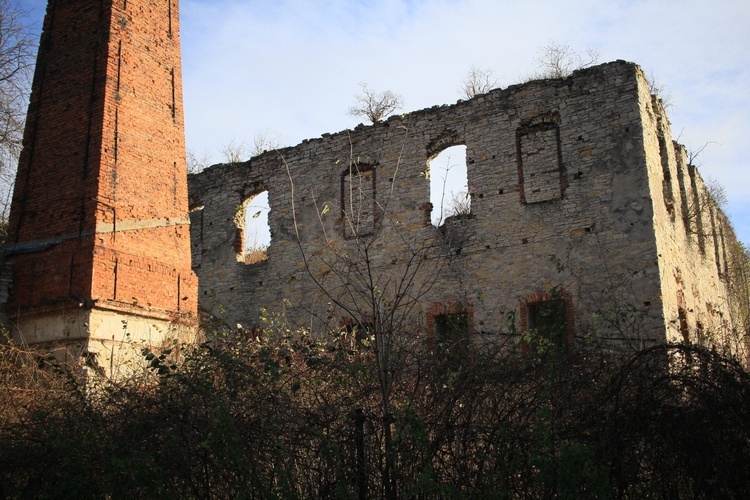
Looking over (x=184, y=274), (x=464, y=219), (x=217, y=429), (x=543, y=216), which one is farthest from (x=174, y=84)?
(x=217, y=429)

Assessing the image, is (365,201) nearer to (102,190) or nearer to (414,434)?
(102,190)

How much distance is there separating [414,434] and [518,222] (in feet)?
28.8

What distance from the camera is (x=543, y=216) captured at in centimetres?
1269

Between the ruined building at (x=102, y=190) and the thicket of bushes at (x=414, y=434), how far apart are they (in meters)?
3.67

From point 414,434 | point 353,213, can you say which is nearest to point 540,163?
point 353,213

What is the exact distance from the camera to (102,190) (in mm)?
9766

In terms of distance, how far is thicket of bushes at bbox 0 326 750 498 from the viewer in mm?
4301

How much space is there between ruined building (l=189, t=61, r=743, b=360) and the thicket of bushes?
529 centimetres

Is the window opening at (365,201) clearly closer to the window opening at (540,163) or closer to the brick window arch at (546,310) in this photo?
the window opening at (540,163)

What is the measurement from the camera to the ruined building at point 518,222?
12.0 metres

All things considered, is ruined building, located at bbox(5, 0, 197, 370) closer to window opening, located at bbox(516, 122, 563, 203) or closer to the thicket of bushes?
the thicket of bushes

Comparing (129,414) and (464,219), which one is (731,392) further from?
(464,219)

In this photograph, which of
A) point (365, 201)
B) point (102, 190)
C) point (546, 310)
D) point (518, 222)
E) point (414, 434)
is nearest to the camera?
point (414, 434)

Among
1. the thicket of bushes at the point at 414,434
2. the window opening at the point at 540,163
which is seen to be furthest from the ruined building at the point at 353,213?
the thicket of bushes at the point at 414,434
